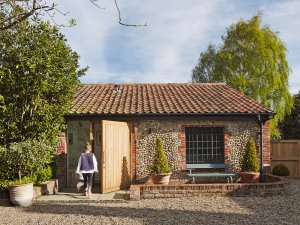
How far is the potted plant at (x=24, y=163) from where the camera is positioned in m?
9.77

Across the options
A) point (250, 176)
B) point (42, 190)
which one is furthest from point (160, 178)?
point (42, 190)

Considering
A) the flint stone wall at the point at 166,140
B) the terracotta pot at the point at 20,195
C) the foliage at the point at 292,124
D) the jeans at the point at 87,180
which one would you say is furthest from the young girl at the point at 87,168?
the foliage at the point at 292,124

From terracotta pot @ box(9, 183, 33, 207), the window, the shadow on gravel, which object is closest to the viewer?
the shadow on gravel

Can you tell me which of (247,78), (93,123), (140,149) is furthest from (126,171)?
(247,78)

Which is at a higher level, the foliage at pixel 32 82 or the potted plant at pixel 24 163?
the foliage at pixel 32 82

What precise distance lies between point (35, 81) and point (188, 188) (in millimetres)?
5737

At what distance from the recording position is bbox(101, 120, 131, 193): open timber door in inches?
444

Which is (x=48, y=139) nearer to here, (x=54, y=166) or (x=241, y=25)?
(x=54, y=166)

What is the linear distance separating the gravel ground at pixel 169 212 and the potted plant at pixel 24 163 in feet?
1.10

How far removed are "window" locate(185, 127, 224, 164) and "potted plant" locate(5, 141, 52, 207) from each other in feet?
17.4

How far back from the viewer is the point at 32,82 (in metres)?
10.8

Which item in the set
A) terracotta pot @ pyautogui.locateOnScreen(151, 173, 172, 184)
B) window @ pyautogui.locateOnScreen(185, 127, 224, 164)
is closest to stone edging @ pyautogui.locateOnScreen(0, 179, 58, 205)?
terracotta pot @ pyautogui.locateOnScreen(151, 173, 172, 184)

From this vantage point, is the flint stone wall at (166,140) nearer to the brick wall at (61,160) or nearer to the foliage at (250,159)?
the foliage at (250,159)

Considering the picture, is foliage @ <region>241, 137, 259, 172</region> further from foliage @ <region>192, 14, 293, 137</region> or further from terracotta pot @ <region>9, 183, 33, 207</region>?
foliage @ <region>192, 14, 293, 137</region>
